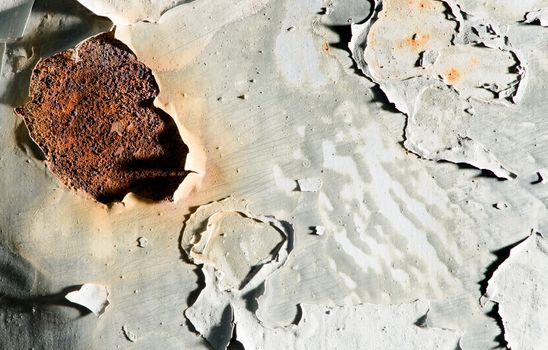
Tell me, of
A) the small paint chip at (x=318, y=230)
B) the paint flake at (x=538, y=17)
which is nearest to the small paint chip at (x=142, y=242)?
the small paint chip at (x=318, y=230)

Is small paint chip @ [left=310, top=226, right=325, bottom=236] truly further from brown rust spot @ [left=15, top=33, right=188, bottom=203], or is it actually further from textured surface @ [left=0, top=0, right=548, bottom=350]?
brown rust spot @ [left=15, top=33, right=188, bottom=203]

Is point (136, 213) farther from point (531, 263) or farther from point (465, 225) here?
point (531, 263)

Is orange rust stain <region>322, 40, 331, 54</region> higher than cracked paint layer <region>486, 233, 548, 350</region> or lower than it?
higher

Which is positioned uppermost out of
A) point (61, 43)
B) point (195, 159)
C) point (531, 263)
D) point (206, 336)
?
point (61, 43)

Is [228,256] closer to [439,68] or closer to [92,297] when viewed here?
[92,297]

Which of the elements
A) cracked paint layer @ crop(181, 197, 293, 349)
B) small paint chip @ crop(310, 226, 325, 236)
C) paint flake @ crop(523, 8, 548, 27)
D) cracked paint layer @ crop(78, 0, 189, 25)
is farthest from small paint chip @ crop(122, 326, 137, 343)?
paint flake @ crop(523, 8, 548, 27)

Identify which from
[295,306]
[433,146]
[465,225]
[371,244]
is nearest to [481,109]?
[433,146]

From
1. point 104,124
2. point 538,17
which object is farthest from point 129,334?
point 538,17
